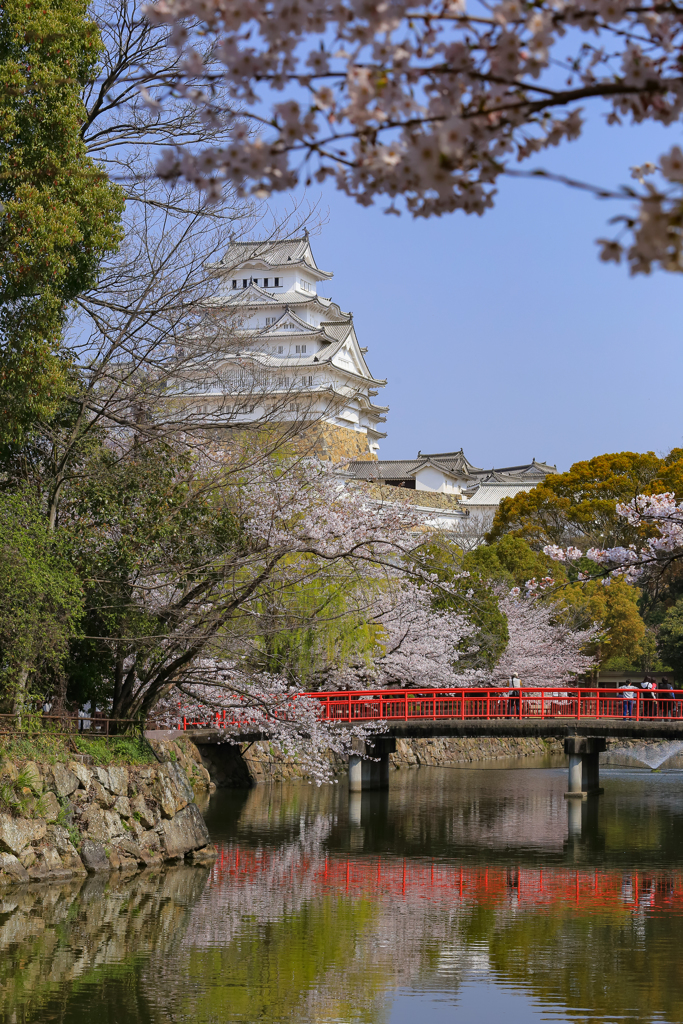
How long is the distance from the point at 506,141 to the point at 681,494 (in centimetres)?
2751

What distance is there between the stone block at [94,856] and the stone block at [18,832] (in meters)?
0.64

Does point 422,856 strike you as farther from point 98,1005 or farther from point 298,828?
point 98,1005

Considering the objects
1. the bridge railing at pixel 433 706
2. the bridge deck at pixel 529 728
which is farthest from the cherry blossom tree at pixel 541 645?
the bridge deck at pixel 529 728

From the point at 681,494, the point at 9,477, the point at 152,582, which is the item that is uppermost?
the point at 681,494

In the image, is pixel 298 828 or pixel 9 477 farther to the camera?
pixel 298 828

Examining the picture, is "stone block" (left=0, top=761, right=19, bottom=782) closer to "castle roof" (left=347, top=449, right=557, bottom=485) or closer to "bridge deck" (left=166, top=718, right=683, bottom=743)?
"bridge deck" (left=166, top=718, right=683, bottom=743)

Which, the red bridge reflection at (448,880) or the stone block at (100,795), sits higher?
the stone block at (100,795)

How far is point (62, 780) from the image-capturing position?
11.3 m

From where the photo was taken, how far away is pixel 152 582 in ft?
42.2

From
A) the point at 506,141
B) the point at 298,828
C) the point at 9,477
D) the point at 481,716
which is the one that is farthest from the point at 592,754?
the point at 506,141

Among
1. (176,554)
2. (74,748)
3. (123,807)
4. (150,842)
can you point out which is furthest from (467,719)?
(74,748)

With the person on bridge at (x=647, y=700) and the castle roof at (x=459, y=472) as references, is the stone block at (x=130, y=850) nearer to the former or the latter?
the person on bridge at (x=647, y=700)

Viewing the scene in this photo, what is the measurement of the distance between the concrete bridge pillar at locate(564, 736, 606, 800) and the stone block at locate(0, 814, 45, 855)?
45.2 feet

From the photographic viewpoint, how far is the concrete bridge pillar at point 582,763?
22359 millimetres
